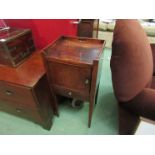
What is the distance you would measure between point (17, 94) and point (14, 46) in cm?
41

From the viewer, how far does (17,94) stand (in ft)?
3.39

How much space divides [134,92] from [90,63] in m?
0.34

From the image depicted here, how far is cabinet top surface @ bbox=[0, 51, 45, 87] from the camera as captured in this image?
981 mm

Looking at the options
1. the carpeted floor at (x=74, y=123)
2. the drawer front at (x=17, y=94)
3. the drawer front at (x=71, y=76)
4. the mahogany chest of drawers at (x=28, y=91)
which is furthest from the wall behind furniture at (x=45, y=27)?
the carpeted floor at (x=74, y=123)

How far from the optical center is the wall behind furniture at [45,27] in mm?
1177

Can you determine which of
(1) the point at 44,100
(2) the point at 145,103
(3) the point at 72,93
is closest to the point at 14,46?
(1) the point at 44,100

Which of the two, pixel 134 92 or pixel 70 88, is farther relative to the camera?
pixel 70 88

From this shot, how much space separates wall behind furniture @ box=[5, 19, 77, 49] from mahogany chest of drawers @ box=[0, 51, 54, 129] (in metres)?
0.21

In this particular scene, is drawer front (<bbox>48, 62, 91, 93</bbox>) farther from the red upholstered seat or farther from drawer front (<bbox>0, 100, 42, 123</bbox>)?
drawer front (<bbox>0, 100, 42, 123</bbox>)

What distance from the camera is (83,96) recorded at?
1033mm

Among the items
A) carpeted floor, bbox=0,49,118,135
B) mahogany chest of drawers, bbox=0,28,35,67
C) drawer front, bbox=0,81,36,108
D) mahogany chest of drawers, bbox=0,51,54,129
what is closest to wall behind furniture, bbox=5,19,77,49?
mahogany chest of drawers, bbox=0,28,35,67
